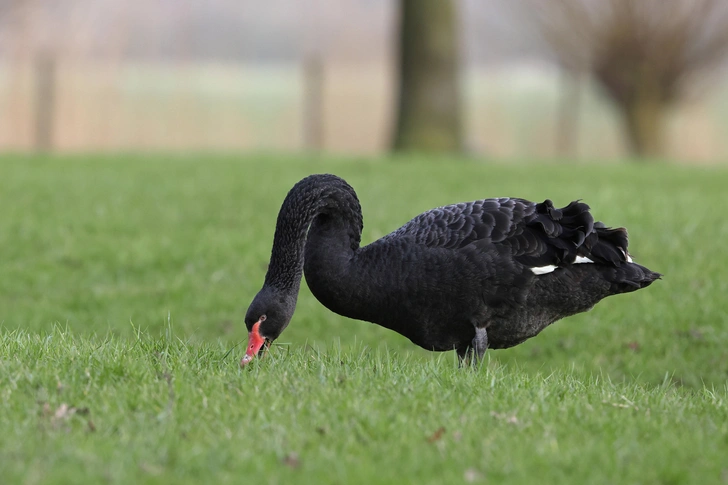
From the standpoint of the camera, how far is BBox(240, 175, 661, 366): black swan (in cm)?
499

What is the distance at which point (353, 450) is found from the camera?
142 inches

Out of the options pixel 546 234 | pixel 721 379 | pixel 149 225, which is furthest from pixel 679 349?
pixel 149 225

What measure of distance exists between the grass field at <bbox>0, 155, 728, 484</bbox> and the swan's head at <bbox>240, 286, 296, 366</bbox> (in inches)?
5.2

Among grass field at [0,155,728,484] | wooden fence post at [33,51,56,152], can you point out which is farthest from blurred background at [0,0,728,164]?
grass field at [0,155,728,484]

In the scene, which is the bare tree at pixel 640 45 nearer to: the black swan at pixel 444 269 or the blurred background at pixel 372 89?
the blurred background at pixel 372 89

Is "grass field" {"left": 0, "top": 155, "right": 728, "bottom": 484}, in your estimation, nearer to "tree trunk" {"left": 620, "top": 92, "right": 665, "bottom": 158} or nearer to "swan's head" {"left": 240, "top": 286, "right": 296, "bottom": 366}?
"swan's head" {"left": 240, "top": 286, "right": 296, "bottom": 366}

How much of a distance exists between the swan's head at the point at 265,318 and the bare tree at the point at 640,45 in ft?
73.4

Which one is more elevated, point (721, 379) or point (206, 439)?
point (206, 439)

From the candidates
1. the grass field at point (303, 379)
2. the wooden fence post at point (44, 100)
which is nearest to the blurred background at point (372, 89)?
the wooden fence post at point (44, 100)

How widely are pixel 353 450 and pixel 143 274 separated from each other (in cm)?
599

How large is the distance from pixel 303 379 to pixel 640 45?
23.1 metres

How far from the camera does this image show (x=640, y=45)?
25.3m

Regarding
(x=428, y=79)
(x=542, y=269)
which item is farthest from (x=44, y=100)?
(x=542, y=269)

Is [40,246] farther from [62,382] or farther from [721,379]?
[721,379]
